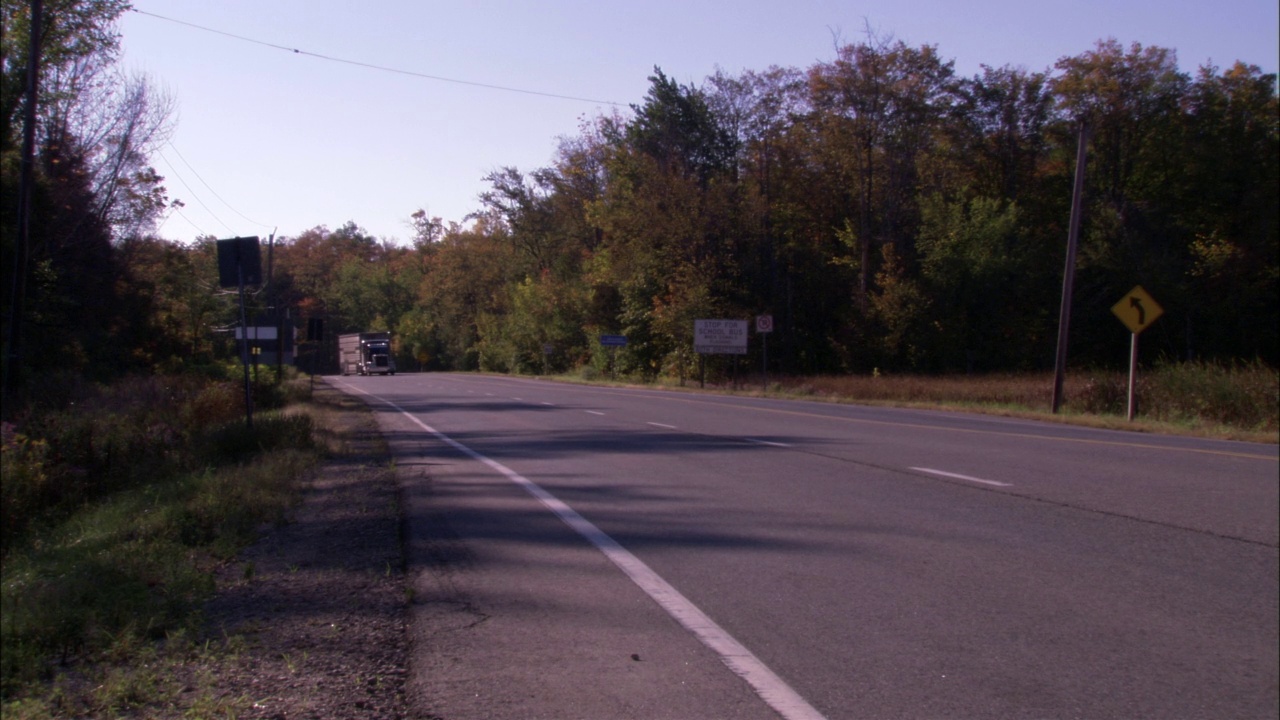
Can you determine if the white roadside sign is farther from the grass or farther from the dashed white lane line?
the dashed white lane line

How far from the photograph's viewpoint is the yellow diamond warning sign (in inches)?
474

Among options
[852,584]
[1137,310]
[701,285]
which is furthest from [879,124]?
[852,584]

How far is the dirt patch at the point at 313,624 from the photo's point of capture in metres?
4.73

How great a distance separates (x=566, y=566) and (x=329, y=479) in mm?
6323

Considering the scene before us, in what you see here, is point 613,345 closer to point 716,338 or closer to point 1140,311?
point 716,338

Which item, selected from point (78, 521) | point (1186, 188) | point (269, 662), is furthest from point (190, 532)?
point (1186, 188)

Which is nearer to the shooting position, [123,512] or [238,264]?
[123,512]

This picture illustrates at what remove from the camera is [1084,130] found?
18531mm

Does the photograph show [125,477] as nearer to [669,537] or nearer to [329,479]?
[329,479]

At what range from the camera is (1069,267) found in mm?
19250

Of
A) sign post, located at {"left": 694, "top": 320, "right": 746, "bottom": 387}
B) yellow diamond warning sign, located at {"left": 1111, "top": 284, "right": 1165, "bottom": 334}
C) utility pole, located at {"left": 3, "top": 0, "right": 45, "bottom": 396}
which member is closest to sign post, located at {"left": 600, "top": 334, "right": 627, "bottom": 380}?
sign post, located at {"left": 694, "top": 320, "right": 746, "bottom": 387}

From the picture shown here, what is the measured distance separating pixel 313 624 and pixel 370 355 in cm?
7714

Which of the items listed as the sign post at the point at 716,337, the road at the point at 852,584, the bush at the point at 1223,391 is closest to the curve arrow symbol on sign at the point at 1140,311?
the bush at the point at 1223,391

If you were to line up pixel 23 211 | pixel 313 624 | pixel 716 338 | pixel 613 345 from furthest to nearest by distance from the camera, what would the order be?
pixel 613 345
pixel 716 338
pixel 23 211
pixel 313 624
